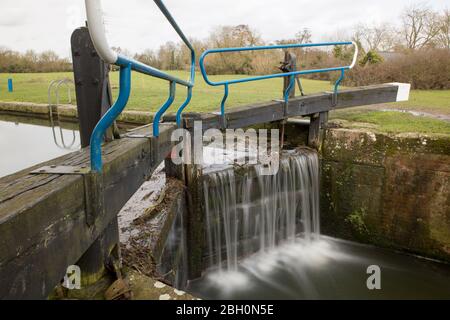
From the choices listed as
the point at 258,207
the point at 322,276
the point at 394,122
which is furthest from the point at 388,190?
the point at 258,207

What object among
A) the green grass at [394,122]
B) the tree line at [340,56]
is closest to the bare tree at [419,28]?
the tree line at [340,56]

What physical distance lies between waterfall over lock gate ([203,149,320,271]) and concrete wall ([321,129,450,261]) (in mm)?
344

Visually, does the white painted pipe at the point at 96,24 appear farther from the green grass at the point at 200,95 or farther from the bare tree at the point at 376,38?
the bare tree at the point at 376,38

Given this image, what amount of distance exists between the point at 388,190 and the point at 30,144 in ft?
27.7

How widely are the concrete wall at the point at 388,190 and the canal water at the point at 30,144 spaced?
5695 mm

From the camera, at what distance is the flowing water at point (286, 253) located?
4.45 m

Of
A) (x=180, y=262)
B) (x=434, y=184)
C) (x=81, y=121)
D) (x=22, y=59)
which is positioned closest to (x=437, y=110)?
(x=434, y=184)

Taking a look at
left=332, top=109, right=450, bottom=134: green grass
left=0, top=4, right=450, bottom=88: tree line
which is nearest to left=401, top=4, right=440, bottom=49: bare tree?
left=0, top=4, right=450, bottom=88: tree line

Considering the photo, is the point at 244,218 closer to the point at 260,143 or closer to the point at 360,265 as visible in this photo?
the point at 260,143

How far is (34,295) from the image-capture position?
966 millimetres

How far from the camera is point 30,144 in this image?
8.49m

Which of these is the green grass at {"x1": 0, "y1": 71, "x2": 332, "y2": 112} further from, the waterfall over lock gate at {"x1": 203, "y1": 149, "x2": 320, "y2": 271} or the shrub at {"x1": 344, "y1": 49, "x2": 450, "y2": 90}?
the waterfall over lock gate at {"x1": 203, "y1": 149, "x2": 320, "y2": 271}

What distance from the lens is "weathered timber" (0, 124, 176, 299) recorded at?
859 mm

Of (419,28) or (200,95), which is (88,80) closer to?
(200,95)
